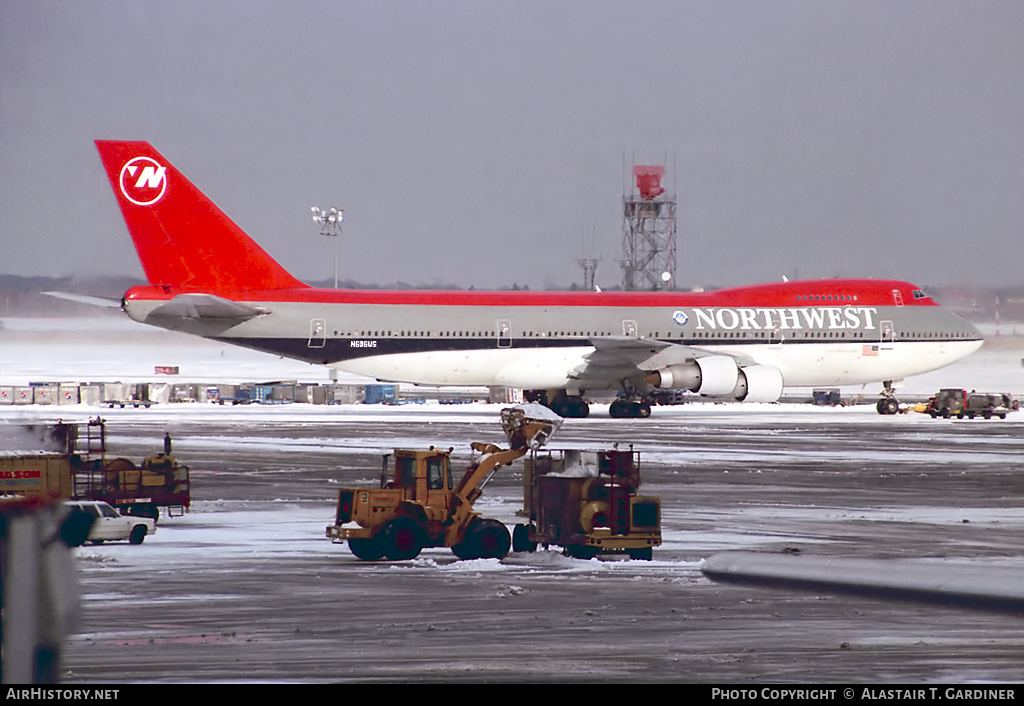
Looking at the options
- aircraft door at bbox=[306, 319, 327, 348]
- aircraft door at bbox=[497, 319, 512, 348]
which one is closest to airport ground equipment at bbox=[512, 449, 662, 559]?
aircraft door at bbox=[306, 319, 327, 348]

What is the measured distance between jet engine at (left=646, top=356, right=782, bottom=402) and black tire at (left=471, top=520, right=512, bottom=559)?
29957 mm

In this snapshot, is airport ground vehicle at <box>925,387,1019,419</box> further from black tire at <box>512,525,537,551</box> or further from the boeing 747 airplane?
black tire at <box>512,525,537,551</box>

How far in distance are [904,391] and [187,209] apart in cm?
5222

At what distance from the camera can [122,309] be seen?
43.9 m

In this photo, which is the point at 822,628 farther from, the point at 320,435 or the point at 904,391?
the point at 904,391

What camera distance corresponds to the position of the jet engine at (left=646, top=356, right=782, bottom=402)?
44969 mm

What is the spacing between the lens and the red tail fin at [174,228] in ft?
146

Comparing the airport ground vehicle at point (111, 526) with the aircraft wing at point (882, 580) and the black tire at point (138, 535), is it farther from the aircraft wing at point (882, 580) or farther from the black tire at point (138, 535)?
the aircraft wing at point (882, 580)

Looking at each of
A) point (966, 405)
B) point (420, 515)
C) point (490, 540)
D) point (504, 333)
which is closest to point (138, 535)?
point (420, 515)

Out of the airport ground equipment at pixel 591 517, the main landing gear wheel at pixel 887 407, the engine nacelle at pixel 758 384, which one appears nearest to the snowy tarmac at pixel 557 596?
the airport ground equipment at pixel 591 517

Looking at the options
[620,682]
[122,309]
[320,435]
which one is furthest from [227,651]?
[122,309]

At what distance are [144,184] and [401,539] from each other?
107 feet

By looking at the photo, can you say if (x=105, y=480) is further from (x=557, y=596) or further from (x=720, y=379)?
(x=720, y=379)

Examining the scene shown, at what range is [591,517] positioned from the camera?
15289mm
